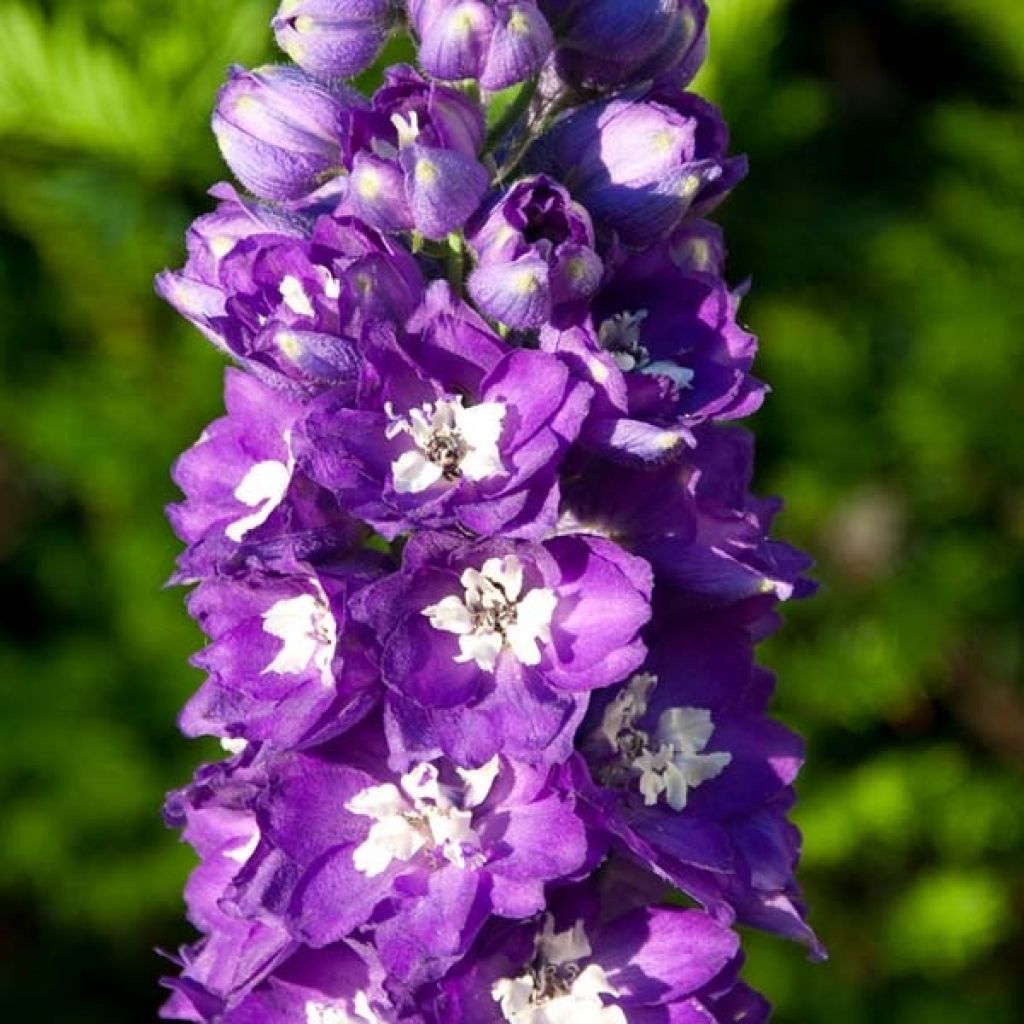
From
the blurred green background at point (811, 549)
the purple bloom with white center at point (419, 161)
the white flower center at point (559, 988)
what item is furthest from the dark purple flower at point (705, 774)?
the blurred green background at point (811, 549)

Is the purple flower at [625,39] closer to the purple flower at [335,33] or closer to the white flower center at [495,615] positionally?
the purple flower at [335,33]

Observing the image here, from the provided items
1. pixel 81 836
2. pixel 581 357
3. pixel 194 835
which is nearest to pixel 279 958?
pixel 194 835

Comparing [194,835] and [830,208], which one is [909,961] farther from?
[194,835]

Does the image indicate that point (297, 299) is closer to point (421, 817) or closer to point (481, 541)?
point (481, 541)

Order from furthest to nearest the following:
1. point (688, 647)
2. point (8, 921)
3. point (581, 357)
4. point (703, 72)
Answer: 1. point (8, 921)
2. point (703, 72)
3. point (688, 647)
4. point (581, 357)

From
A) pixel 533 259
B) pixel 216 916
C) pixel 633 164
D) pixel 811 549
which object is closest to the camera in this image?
pixel 533 259

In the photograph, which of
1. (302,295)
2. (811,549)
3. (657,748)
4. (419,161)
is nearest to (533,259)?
(419,161)

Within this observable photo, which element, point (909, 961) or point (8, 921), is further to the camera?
point (8, 921)
